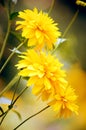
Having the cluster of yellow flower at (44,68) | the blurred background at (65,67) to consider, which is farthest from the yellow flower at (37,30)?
the blurred background at (65,67)

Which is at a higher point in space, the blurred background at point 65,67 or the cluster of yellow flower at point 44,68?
the blurred background at point 65,67

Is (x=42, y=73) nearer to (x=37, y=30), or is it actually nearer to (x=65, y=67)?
(x=37, y=30)

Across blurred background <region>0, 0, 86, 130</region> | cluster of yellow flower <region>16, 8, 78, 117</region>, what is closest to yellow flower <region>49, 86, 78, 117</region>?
cluster of yellow flower <region>16, 8, 78, 117</region>

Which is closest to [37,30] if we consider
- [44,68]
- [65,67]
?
[44,68]

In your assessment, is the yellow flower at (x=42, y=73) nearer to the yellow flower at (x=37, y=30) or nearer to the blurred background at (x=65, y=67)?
the yellow flower at (x=37, y=30)

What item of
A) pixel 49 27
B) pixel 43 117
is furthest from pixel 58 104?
pixel 43 117
